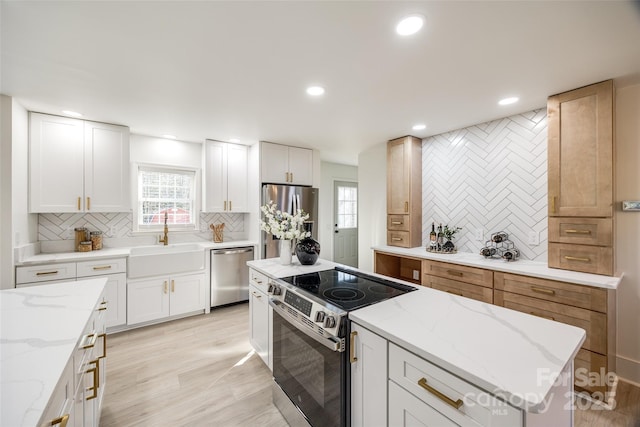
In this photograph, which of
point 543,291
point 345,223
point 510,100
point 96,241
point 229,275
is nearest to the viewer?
point 543,291

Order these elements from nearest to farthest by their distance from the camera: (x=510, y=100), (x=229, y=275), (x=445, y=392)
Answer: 1. (x=445, y=392)
2. (x=510, y=100)
3. (x=229, y=275)

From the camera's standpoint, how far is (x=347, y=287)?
1.69m


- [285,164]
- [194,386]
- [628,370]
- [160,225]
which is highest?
[285,164]

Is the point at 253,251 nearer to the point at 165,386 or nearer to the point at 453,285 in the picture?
the point at 165,386

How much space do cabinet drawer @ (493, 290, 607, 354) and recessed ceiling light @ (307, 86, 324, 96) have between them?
244 cm

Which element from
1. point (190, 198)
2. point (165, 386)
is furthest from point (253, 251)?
point (165, 386)

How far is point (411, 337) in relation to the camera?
100 centimetres

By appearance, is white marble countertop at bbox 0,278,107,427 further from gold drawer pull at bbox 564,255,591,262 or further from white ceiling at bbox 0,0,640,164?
gold drawer pull at bbox 564,255,591,262

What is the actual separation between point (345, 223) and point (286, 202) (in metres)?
2.35

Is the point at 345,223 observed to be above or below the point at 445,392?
above

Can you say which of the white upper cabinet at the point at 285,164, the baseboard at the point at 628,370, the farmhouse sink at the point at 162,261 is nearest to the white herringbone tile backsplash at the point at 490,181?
the baseboard at the point at 628,370

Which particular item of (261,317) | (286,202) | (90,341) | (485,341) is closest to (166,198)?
(286,202)

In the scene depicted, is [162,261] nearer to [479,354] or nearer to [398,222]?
[398,222]

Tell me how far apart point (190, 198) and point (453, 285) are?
385cm
